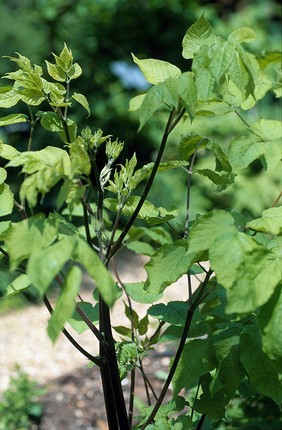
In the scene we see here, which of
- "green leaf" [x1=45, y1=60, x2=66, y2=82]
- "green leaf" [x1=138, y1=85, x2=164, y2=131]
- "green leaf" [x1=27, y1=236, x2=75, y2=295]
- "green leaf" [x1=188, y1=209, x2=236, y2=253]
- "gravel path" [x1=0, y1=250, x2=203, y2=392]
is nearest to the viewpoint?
"green leaf" [x1=27, y1=236, x2=75, y2=295]

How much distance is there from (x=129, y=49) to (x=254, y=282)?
22.4 feet

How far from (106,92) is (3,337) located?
10.8 ft

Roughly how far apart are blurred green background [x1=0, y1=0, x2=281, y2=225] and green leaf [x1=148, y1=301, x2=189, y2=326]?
4846 millimetres

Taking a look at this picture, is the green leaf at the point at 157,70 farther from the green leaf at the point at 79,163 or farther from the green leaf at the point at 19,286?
the green leaf at the point at 19,286

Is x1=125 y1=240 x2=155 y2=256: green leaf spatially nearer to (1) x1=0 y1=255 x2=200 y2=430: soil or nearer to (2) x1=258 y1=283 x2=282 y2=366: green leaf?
(2) x1=258 y1=283 x2=282 y2=366: green leaf

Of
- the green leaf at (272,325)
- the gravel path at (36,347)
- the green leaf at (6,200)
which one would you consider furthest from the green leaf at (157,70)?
the gravel path at (36,347)

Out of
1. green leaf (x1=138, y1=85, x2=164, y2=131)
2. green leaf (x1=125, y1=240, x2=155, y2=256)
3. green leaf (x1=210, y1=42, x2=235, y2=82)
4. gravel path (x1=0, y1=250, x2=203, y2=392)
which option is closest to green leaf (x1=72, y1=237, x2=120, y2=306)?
green leaf (x1=138, y1=85, x2=164, y2=131)

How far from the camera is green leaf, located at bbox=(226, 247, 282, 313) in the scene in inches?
46.6

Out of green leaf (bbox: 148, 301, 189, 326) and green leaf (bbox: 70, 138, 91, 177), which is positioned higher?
green leaf (bbox: 70, 138, 91, 177)

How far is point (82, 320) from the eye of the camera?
1708 millimetres

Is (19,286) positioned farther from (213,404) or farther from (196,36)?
(196,36)

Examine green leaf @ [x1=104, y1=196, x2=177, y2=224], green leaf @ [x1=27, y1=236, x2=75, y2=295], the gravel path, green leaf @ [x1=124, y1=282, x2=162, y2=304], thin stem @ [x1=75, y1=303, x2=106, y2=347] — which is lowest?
green leaf @ [x1=27, y1=236, x2=75, y2=295]

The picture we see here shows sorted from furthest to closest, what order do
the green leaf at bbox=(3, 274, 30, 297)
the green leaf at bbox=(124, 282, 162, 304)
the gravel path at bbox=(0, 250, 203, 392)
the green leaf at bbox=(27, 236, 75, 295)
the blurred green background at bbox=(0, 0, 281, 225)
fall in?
1. the blurred green background at bbox=(0, 0, 281, 225)
2. the gravel path at bbox=(0, 250, 203, 392)
3. the green leaf at bbox=(124, 282, 162, 304)
4. the green leaf at bbox=(3, 274, 30, 297)
5. the green leaf at bbox=(27, 236, 75, 295)

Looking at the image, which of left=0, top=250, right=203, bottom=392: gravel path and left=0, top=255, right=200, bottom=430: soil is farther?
left=0, top=250, right=203, bottom=392: gravel path
